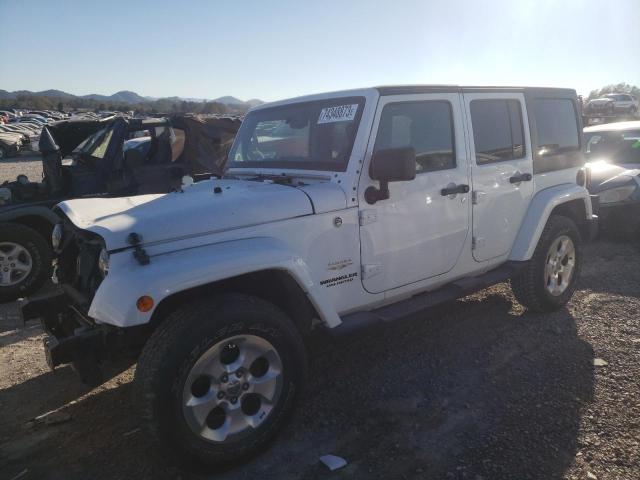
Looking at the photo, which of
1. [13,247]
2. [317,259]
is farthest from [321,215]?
[13,247]

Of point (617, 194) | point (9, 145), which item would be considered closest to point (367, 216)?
point (617, 194)

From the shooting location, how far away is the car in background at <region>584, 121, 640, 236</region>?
6.62m

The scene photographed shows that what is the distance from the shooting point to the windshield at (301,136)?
326 centimetres

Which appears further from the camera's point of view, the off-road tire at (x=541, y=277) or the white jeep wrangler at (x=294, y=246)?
the off-road tire at (x=541, y=277)

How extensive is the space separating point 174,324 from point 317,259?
3.10 feet

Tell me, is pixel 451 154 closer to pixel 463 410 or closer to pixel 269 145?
→ pixel 269 145

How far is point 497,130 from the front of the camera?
402 centimetres

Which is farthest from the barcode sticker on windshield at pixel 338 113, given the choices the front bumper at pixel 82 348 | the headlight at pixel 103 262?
the front bumper at pixel 82 348

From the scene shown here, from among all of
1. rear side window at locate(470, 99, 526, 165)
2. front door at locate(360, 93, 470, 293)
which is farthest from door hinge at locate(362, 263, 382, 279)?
rear side window at locate(470, 99, 526, 165)

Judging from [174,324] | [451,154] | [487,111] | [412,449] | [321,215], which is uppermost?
[487,111]

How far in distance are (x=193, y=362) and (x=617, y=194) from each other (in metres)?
6.49

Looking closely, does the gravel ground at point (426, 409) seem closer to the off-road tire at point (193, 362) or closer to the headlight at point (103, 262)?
the off-road tire at point (193, 362)

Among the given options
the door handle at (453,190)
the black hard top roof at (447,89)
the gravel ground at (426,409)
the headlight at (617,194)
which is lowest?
the gravel ground at (426,409)

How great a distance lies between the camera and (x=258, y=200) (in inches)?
112
